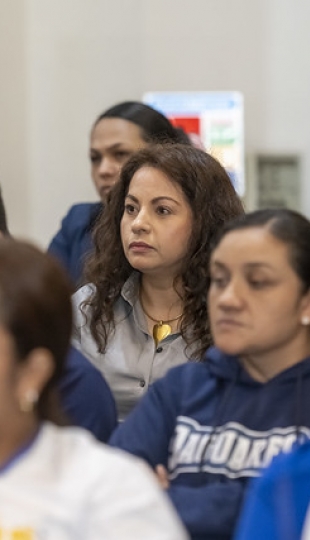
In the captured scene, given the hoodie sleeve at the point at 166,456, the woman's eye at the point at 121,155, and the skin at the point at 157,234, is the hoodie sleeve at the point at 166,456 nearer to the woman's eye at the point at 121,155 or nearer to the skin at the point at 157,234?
the skin at the point at 157,234

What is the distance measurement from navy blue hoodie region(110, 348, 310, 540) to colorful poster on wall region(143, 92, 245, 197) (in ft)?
7.65

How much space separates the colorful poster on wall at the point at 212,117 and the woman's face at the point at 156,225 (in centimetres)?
173

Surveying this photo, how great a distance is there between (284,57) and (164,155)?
1939 mm

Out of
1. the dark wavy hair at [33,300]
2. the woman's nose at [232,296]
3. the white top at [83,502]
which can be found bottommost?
the white top at [83,502]

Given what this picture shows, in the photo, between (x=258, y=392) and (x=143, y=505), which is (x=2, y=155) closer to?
(x=258, y=392)

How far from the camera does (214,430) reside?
4.98ft

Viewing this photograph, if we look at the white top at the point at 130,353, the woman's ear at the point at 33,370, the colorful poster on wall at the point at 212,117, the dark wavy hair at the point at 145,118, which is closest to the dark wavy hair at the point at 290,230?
the woman's ear at the point at 33,370

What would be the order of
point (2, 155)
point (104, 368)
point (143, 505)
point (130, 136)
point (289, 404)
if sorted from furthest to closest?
point (2, 155) → point (130, 136) → point (104, 368) → point (289, 404) → point (143, 505)

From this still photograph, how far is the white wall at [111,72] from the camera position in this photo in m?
3.84

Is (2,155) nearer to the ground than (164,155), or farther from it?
nearer to the ground

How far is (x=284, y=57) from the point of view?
13.0ft

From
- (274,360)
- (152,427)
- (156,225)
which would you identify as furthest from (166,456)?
(156,225)

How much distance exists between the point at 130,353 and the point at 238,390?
57 centimetres

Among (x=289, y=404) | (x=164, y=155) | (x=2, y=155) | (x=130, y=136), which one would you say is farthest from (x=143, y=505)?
(x=2, y=155)
